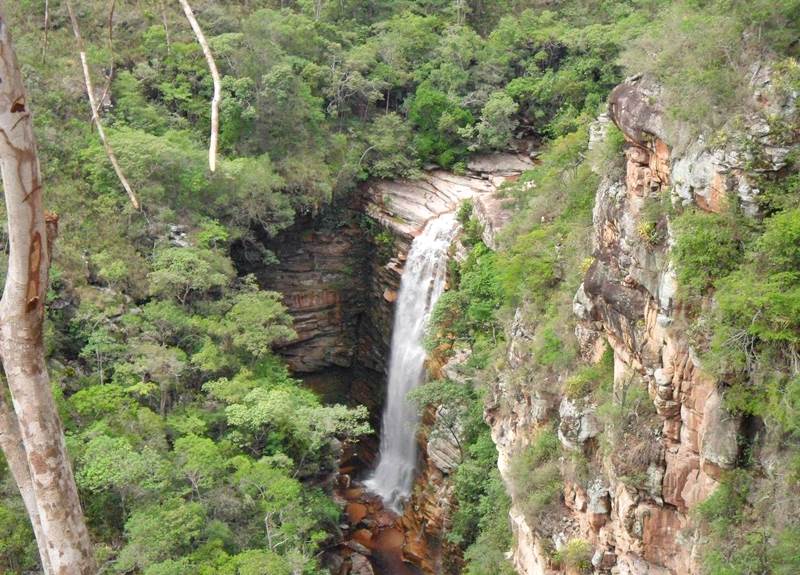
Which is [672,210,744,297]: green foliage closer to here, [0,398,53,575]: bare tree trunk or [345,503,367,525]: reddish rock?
[0,398,53,575]: bare tree trunk

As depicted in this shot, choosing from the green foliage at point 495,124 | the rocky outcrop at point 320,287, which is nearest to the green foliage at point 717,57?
the green foliage at point 495,124

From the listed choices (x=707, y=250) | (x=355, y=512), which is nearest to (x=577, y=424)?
(x=707, y=250)

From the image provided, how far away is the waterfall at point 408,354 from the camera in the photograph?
24031 mm

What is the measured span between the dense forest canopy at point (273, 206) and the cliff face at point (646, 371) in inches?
21.7

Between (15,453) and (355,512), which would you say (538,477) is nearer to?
(355,512)

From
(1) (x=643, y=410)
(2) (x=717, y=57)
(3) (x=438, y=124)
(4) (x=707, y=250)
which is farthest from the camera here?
(3) (x=438, y=124)

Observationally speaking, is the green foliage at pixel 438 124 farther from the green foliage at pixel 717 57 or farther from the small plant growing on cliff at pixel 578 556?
the small plant growing on cliff at pixel 578 556

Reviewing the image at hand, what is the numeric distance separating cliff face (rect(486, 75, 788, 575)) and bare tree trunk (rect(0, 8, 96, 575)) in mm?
7810

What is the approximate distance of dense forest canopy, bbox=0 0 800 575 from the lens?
1349 cm

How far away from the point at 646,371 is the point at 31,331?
9205 mm

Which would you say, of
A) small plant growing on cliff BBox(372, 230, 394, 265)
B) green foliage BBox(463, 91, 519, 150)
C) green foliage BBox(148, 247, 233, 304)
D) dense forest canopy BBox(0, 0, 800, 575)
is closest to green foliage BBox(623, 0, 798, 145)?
dense forest canopy BBox(0, 0, 800, 575)

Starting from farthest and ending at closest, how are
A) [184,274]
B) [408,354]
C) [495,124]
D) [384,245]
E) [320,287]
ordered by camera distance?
[495,124]
[320,287]
[384,245]
[408,354]
[184,274]

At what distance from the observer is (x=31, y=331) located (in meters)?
3.99

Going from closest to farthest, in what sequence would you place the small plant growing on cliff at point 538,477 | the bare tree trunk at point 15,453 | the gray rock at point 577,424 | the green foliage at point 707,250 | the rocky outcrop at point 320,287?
the bare tree trunk at point 15,453
the green foliage at point 707,250
the gray rock at point 577,424
the small plant growing on cliff at point 538,477
the rocky outcrop at point 320,287
